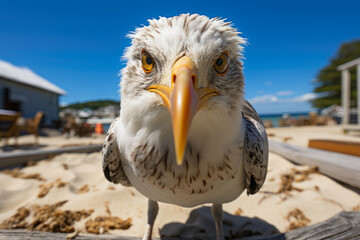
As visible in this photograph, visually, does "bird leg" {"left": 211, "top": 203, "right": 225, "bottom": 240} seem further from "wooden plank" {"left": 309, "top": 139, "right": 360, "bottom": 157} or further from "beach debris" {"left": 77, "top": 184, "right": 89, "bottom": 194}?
"wooden plank" {"left": 309, "top": 139, "right": 360, "bottom": 157}

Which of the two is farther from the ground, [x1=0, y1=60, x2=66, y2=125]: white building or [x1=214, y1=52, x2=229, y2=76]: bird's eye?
[x1=0, y1=60, x2=66, y2=125]: white building

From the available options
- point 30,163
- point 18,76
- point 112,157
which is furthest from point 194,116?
point 18,76

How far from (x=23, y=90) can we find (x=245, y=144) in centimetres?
1938

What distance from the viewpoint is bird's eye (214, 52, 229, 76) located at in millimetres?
984

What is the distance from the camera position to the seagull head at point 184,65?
2.99ft

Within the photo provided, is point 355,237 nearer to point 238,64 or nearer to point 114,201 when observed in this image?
point 238,64

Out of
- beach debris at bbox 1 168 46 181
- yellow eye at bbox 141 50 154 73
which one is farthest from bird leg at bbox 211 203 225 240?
beach debris at bbox 1 168 46 181

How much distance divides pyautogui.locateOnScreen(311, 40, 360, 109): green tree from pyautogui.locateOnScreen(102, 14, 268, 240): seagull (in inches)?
1463

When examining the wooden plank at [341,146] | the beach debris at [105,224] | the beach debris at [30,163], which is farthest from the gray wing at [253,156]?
the beach debris at [30,163]

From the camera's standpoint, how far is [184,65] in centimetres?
85

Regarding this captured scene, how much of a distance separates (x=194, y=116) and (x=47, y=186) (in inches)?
95.8

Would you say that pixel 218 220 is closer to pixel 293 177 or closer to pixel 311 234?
pixel 311 234

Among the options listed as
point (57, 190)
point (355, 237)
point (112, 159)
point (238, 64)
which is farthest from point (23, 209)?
point (355, 237)

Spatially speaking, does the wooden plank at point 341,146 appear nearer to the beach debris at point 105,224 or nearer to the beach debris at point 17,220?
the beach debris at point 105,224
